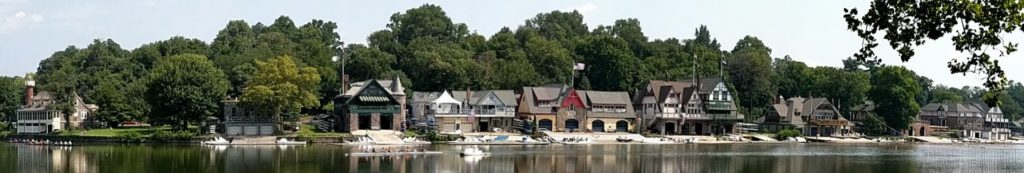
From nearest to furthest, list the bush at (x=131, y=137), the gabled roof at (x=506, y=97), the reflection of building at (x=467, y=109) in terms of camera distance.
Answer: the bush at (x=131, y=137)
the reflection of building at (x=467, y=109)
the gabled roof at (x=506, y=97)

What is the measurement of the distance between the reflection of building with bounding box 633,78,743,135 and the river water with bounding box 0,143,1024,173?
26.6m

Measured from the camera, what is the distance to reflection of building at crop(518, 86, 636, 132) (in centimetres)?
9281

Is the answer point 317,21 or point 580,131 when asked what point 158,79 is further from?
point 317,21

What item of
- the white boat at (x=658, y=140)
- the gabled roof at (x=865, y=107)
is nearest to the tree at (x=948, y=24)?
the white boat at (x=658, y=140)

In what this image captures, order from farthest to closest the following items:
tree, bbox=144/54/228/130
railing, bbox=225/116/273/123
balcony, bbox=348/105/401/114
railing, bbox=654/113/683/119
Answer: railing, bbox=654/113/683/119, balcony, bbox=348/105/401/114, railing, bbox=225/116/273/123, tree, bbox=144/54/228/130

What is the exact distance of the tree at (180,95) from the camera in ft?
250

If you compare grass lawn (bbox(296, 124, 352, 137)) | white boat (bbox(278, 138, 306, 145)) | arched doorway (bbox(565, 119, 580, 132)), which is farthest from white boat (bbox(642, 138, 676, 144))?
white boat (bbox(278, 138, 306, 145))

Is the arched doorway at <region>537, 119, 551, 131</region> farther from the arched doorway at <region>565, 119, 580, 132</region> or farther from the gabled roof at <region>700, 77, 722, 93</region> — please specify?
the gabled roof at <region>700, 77, 722, 93</region>

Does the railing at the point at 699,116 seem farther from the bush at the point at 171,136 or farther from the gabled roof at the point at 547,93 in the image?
the bush at the point at 171,136

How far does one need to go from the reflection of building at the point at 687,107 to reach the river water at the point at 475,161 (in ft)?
87.4

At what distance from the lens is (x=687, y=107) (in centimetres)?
9706

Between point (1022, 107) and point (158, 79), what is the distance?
13841 cm

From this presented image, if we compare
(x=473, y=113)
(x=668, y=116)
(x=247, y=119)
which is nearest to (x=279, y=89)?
(x=247, y=119)

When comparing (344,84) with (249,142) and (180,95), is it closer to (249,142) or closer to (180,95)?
(249,142)
